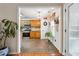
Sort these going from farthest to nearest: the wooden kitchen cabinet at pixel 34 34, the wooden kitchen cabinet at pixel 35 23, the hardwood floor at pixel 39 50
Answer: the wooden kitchen cabinet at pixel 35 23 → the wooden kitchen cabinet at pixel 34 34 → the hardwood floor at pixel 39 50

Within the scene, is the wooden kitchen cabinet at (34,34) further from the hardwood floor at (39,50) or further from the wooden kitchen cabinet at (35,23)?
the hardwood floor at (39,50)

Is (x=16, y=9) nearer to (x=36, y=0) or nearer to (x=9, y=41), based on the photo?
(x=9, y=41)

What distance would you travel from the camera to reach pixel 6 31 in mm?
4184

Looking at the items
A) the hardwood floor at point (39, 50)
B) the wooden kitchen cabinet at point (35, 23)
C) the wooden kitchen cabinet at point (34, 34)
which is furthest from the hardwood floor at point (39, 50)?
the wooden kitchen cabinet at point (35, 23)

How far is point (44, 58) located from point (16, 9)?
4.29m

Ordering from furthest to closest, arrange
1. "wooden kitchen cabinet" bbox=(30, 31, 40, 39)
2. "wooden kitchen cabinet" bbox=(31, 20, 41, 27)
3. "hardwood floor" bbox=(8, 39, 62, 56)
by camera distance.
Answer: "wooden kitchen cabinet" bbox=(31, 20, 41, 27)
"wooden kitchen cabinet" bbox=(30, 31, 40, 39)
"hardwood floor" bbox=(8, 39, 62, 56)

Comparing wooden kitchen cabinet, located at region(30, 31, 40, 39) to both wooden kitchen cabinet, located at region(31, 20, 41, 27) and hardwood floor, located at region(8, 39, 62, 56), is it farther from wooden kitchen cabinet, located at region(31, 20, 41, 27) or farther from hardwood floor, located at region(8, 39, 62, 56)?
hardwood floor, located at region(8, 39, 62, 56)

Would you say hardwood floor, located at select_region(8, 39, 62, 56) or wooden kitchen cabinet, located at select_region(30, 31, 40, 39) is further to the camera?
wooden kitchen cabinet, located at select_region(30, 31, 40, 39)

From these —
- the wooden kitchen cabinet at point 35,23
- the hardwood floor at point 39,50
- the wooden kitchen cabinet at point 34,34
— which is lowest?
the hardwood floor at point 39,50

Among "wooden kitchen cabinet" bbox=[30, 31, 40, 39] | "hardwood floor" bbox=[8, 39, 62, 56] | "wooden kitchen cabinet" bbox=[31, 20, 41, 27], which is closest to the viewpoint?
"hardwood floor" bbox=[8, 39, 62, 56]

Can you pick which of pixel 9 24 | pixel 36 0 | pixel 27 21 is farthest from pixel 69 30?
pixel 27 21

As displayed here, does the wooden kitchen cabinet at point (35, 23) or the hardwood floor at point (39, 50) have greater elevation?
the wooden kitchen cabinet at point (35, 23)

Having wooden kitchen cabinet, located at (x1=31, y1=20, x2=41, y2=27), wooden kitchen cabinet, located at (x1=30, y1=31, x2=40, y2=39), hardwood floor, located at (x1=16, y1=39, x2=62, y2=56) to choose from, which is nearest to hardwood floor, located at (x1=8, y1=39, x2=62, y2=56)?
hardwood floor, located at (x1=16, y1=39, x2=62, y2=56)

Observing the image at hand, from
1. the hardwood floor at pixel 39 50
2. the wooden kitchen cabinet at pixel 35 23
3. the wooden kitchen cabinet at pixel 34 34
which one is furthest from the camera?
the wooden kitchen cabinet at pixel 35 23
